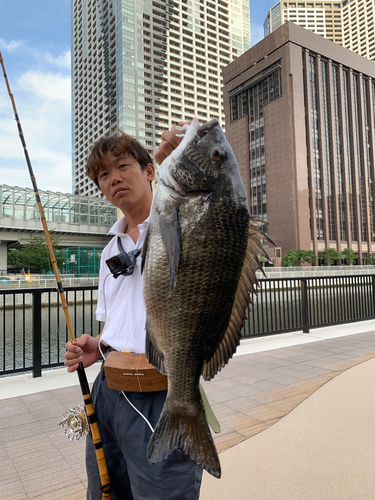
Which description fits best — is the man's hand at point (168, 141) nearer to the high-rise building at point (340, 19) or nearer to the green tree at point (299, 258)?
the green tree at point (299, 258)

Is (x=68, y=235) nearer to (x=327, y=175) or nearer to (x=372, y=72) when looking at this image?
(x=327, y=175)

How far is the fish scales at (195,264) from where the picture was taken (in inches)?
37.9

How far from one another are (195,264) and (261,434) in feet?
9.67

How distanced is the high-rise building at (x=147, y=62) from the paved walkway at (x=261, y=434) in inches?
3470

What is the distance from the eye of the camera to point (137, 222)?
1604 mm

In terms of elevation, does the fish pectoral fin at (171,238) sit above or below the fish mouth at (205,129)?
below

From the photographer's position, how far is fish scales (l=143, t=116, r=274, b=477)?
962 mm

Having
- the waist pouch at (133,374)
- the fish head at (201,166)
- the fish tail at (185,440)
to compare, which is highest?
the fish head at (201,166)

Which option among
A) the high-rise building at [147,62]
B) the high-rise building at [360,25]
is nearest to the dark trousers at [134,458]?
the high-rise building at [147,62]

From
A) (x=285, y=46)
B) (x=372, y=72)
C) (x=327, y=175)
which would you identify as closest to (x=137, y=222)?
(x=327, y=175)

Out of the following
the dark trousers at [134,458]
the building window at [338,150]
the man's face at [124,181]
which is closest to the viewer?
the dark trousers at [134,458]

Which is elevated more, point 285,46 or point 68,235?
point 285,46

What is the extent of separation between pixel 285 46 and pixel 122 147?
74.0m

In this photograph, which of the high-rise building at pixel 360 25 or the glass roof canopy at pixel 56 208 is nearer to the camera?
the glass roof canopy at pixel 56 208
